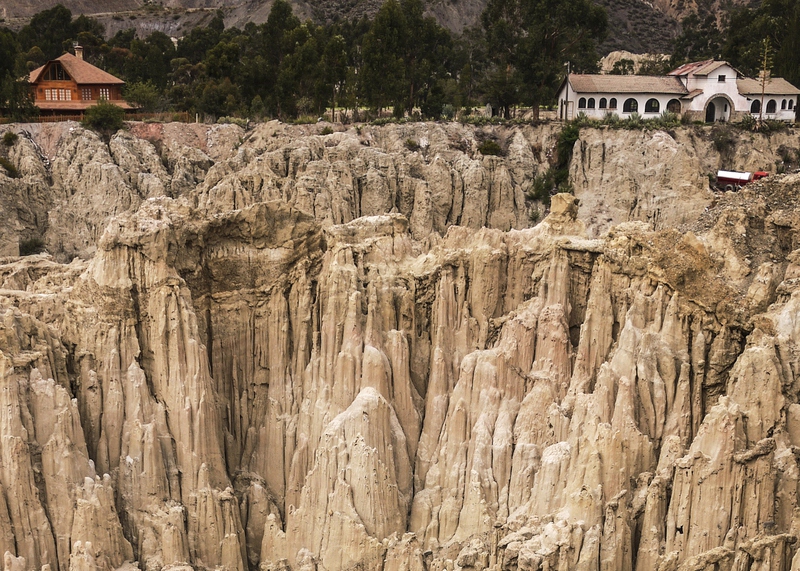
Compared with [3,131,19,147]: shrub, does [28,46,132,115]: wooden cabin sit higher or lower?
higher

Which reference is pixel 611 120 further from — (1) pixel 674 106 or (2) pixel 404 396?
(2) pixel 404 396

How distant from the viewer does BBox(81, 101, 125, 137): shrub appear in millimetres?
65625

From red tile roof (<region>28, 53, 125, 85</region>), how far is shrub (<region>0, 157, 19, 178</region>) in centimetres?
1268

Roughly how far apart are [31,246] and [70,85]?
1907 centimetres

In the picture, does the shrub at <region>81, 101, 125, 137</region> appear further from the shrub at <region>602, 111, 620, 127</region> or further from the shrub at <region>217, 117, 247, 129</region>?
the shrub at <region>602, 111, 620, 127</region>

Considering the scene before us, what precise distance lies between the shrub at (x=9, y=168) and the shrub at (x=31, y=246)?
478 centimetres

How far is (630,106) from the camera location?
71.5 meters

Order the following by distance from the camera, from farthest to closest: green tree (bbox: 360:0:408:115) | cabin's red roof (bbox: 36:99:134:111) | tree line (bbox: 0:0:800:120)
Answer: tree line (bbox: 0:0:800:120), green tree (bbox: 360:0:408:115), cabin's red roof (bbox: 36:99:134:111)

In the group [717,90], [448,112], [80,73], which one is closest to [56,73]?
[80,73]

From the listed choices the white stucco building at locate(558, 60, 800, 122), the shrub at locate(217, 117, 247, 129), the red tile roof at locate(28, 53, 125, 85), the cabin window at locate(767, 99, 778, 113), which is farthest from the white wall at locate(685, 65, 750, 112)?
the red tile roof at locate(28, 53, 125, 85)

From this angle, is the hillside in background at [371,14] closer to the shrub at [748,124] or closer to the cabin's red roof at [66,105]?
the cabin's red roof at [66,105]

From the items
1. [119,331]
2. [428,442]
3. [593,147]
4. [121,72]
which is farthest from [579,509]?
[121,72]

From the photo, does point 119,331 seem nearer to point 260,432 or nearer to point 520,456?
point 260,432

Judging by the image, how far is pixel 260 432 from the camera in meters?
33.0
